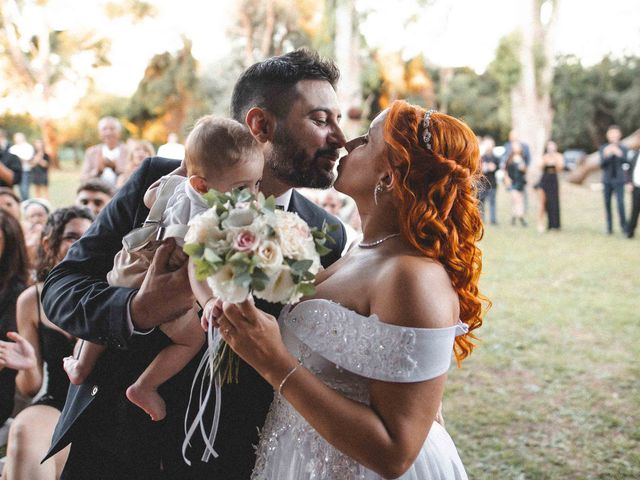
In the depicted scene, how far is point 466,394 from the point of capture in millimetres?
6270

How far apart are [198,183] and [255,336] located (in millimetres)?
673

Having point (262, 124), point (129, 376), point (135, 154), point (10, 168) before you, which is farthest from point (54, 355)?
point (10, 168)

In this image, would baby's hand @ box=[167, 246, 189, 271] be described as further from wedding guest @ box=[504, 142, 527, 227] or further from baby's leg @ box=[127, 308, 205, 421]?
wedding guest @ box=[504, 142, 527, 227]

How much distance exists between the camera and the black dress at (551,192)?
15938 millimetres

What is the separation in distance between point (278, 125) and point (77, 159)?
41.9 metres

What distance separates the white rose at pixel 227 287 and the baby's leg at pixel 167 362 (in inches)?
26.7

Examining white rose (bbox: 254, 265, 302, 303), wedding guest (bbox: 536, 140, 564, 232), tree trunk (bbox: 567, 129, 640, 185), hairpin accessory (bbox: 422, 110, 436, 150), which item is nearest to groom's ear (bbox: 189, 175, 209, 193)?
white rose (bbox: 254, 265, 302, 303)

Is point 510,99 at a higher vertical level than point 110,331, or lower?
Result: lower

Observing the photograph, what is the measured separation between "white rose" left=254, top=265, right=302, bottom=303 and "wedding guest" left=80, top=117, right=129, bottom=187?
7859 mm

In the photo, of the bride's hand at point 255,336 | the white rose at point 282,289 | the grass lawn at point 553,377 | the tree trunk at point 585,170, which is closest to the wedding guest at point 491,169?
the grass lawn at point 553,377

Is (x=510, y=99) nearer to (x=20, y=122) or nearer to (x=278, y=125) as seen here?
(x=278, y=125)

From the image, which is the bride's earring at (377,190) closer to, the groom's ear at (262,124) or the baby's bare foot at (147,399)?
the groom's ear at (262,124)

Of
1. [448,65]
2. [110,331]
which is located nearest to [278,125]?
[110,331]

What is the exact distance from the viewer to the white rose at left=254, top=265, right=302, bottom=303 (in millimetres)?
1643
